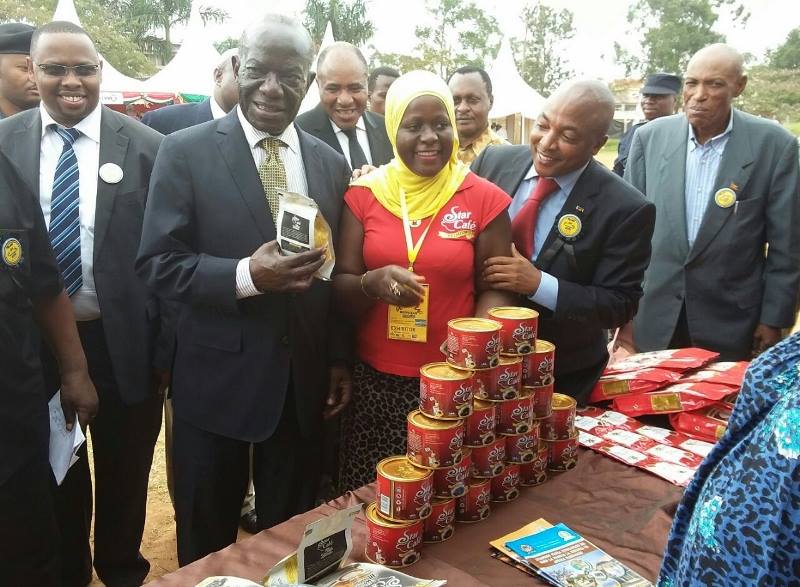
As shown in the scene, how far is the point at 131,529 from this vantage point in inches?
117

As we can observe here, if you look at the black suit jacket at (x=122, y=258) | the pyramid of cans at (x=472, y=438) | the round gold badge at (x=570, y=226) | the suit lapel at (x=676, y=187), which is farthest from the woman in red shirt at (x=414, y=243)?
the suit lapel at (x=676, y=187)

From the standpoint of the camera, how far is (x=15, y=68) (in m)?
3.94

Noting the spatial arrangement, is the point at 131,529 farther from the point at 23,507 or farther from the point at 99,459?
the point at 23,507

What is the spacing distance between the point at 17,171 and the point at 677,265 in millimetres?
3188

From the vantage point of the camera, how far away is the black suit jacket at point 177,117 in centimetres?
440

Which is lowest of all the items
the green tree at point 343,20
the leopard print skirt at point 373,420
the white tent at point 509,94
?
the leopard print skirt at point 373,420

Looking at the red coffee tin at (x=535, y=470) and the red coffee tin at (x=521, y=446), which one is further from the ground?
the red coffee tin at (x=521, y=446)

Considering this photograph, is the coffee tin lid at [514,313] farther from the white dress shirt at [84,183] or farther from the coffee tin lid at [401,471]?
the white dress shirt at [84,183]

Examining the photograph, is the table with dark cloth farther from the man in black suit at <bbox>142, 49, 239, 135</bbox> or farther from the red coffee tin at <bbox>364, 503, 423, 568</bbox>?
the man in black suit at <bbox>142, 49, 239, 135</bbox>

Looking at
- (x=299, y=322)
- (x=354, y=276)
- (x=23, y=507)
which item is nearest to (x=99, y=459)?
(x=23, y=507)

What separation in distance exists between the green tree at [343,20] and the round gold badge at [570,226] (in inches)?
1624

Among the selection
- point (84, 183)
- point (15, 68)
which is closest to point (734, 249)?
point (84, 183)

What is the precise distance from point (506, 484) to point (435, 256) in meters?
0.80

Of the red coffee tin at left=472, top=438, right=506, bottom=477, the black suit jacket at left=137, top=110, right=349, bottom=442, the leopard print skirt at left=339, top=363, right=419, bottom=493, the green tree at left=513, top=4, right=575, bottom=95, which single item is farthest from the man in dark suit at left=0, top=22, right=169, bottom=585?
the green tree at left=513, top=4, right=575, bottom=95
